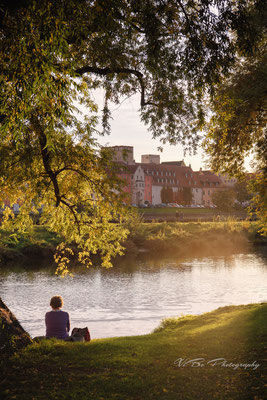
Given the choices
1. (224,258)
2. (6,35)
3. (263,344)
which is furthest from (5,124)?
(224,258)

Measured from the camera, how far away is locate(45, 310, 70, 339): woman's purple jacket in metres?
9.26

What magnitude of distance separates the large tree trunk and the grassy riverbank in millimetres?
187

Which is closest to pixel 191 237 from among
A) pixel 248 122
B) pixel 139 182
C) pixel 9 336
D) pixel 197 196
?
pixel 248 122

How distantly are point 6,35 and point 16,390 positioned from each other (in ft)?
16.0

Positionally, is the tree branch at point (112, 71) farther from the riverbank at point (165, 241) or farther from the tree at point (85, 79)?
the riverbank at point (165, 241)

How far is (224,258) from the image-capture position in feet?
127

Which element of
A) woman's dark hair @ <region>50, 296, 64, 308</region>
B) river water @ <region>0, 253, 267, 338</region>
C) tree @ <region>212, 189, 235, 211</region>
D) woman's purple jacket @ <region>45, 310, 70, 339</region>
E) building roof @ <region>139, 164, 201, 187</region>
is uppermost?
building roof @ <region>139, 164, 201, 187</region>

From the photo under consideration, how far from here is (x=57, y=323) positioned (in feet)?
30.6

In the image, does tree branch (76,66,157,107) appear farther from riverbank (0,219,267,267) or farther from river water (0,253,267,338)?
riverbank (0,219,267,267)

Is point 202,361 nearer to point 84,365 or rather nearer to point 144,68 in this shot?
point 84,365

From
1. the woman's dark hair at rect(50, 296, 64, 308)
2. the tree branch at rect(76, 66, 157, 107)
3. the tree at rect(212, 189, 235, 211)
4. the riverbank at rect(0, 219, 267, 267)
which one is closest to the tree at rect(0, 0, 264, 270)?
the tree branch at rect(76, 66, 157, 107)

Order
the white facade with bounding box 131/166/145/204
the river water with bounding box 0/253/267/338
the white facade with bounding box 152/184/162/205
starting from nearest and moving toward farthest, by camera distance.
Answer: the river water with bounding box 0/253/267/338 → the white facade with bounding box 131/166/145/204 → the white facade with bounding box 152/184/162/205

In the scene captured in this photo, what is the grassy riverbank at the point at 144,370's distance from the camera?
6246 millimetres

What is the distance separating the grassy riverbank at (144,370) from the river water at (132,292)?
651cm
